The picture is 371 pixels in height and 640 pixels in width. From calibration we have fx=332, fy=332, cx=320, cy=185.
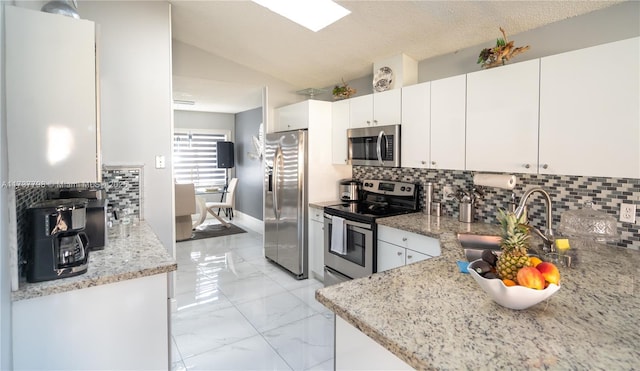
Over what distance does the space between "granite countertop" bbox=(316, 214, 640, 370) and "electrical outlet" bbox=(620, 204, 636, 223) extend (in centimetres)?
50

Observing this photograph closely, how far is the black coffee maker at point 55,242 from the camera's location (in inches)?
54.0

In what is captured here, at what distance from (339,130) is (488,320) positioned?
2.84m

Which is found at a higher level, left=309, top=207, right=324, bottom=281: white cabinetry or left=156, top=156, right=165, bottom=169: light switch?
left=156, top=156, right=165, bottom=169: light switch

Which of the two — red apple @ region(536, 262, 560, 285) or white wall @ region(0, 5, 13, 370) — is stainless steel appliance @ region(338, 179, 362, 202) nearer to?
red apple @ region(536, 262, 560, 285)

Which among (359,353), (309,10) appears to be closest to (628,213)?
(359,353)

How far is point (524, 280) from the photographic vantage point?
1.04 m

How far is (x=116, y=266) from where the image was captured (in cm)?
156

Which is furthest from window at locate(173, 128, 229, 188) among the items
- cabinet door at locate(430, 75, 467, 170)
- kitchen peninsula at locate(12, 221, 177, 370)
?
kitchen peninsula at locate(12, 221, 177, 370)

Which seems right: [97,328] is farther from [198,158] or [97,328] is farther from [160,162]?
[198,158]

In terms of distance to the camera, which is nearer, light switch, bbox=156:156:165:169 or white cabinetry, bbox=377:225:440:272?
white cabinetry, bbox=377:225:440:272

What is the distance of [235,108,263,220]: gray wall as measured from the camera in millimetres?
6397

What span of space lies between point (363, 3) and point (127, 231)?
8.00ft

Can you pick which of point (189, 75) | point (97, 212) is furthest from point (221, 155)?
point (97, 212)

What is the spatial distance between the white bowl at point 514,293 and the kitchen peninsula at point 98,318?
4.45 ft
